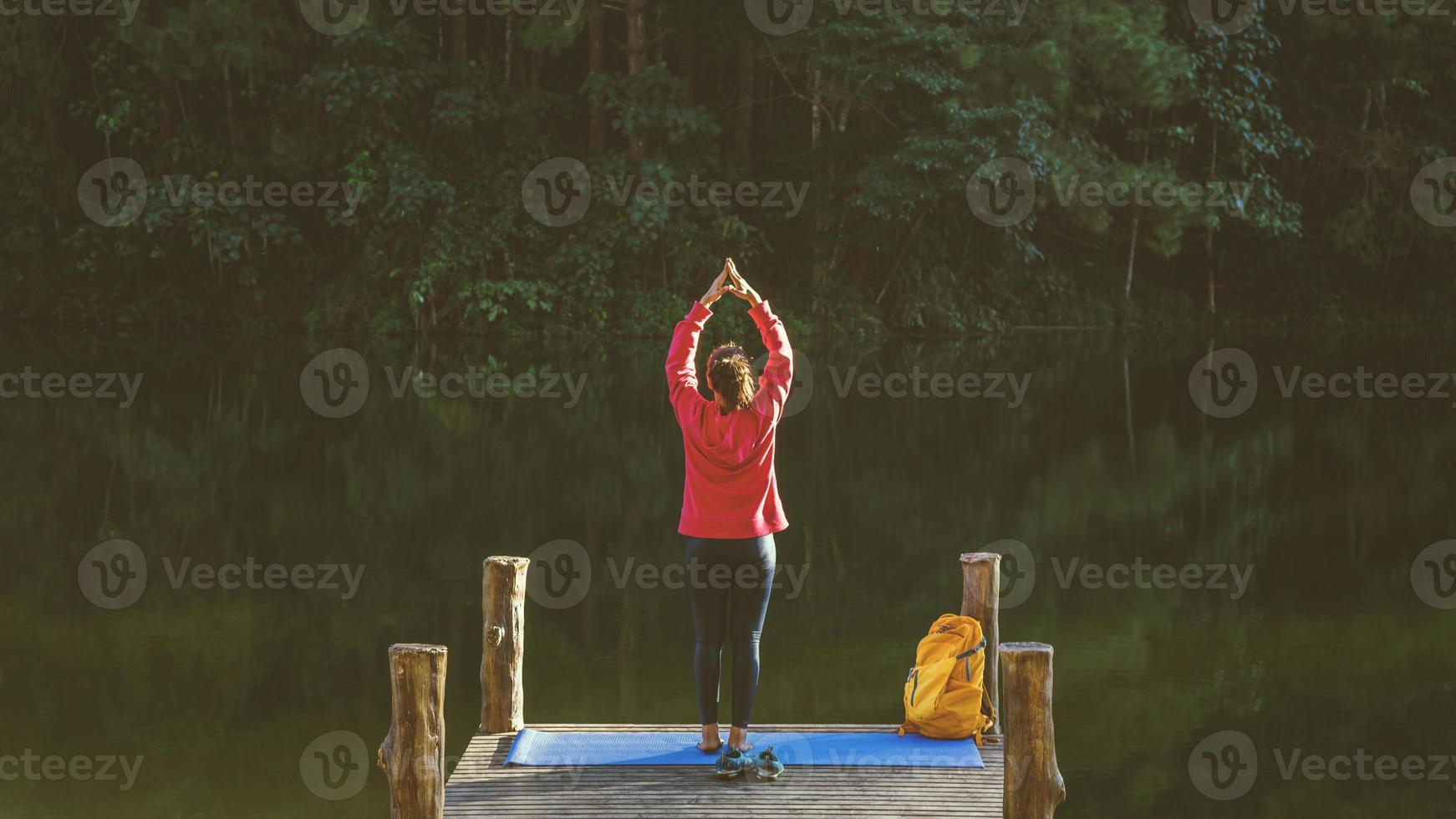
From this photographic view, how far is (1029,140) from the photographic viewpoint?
27.1m

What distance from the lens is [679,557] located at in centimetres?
1243

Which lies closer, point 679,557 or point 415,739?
point 415,739

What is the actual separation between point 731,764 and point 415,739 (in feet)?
4.19

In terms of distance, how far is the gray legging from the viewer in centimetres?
573

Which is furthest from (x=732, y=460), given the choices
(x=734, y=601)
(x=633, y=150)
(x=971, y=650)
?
(x=633, y=150)

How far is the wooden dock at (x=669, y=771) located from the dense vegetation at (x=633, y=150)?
20.4 meters

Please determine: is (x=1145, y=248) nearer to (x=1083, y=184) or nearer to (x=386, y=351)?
(x=1083, y=184)

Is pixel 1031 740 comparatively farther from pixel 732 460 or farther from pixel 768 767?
pixel 732 460

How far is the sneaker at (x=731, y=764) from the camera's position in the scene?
5.92m

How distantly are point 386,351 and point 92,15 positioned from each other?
944cm

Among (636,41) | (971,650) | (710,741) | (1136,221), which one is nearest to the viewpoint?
(710,741)

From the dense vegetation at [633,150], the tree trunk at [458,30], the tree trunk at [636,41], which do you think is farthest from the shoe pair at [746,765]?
the tree trunk at [458,30]

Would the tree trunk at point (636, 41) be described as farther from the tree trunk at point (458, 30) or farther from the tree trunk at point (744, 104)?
the tree trunk at point (458, 30)

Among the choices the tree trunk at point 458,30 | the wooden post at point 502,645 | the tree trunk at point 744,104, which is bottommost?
the wooden post at point 502,645
